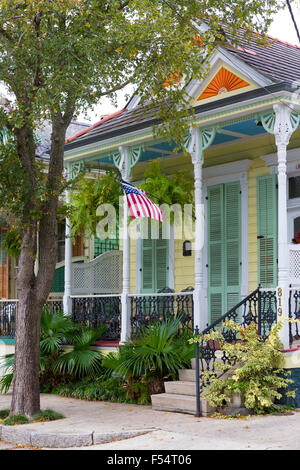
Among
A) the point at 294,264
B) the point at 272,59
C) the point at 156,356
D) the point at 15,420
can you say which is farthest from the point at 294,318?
the point at 272,59

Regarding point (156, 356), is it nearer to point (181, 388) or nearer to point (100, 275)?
point (181, 388)

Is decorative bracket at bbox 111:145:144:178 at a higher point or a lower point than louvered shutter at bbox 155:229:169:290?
higher

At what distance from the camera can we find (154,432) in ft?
27.4

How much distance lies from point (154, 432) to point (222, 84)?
20.1 ft

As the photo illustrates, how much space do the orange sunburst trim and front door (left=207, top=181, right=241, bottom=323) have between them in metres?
1.95

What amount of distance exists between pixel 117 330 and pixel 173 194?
9.11 ft

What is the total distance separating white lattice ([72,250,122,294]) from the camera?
14.1 meters

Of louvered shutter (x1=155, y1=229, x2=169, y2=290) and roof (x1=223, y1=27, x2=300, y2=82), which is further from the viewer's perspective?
louvered shutter (x1=155, y1=229, x2=169, y2=290)

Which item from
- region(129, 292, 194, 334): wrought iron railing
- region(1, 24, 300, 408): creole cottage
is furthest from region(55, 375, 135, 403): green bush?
region(129, 292, 194, 334): wrought iron railing

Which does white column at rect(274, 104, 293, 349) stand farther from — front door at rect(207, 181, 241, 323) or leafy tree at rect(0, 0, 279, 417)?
front door at rect(207, 181, 241, 323)

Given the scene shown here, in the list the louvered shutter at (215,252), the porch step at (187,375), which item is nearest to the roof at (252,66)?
the louvered shutter at (215,252)

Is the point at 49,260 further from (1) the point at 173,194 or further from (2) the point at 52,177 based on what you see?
(1) the point at 173,194

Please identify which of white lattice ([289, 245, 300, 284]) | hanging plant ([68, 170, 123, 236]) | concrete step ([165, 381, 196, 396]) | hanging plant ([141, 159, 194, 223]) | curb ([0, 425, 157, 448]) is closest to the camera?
curb ([0, 425, 157, 448])

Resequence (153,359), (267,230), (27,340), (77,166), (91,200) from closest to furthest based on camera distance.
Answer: (27,340), (153,359), (267,230), (91,200), (77,166)
